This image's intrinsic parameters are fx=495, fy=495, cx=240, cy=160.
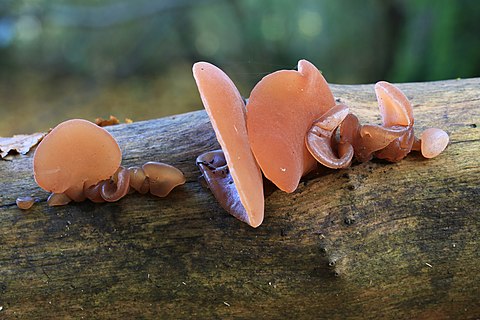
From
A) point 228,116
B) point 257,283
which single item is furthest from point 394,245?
point 228,116

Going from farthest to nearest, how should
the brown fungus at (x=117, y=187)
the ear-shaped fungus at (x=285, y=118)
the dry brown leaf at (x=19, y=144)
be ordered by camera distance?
the dry brown leaf at (x=19, y=144) < the brown fungus at (x=117, y=187) < the ear-shaped fungus at (x=285, y=118)

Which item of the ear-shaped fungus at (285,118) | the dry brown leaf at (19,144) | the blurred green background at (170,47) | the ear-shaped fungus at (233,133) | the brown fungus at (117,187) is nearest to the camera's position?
the ear-shaped fungus at (233,133)

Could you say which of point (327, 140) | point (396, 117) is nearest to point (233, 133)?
point (327, 140)

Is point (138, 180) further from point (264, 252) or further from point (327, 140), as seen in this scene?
point (327, 140)

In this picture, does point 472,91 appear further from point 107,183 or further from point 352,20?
point 352,20

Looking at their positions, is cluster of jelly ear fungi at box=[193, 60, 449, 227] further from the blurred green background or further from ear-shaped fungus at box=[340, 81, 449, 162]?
the blurred green background

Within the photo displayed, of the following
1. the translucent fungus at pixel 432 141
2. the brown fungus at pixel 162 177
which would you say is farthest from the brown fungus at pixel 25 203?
the translucent fungus at pixel 432 141

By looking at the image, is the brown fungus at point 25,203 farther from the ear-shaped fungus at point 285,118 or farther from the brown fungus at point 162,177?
the ear-shaped fungus at point 285,118

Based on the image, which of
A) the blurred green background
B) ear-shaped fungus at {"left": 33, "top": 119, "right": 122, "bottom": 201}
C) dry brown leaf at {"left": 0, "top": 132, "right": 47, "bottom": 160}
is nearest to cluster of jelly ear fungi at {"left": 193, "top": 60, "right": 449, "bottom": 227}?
ear-shaped fungus at {"left": 33, "top": 119, "right": 122, "bottom": 201}
